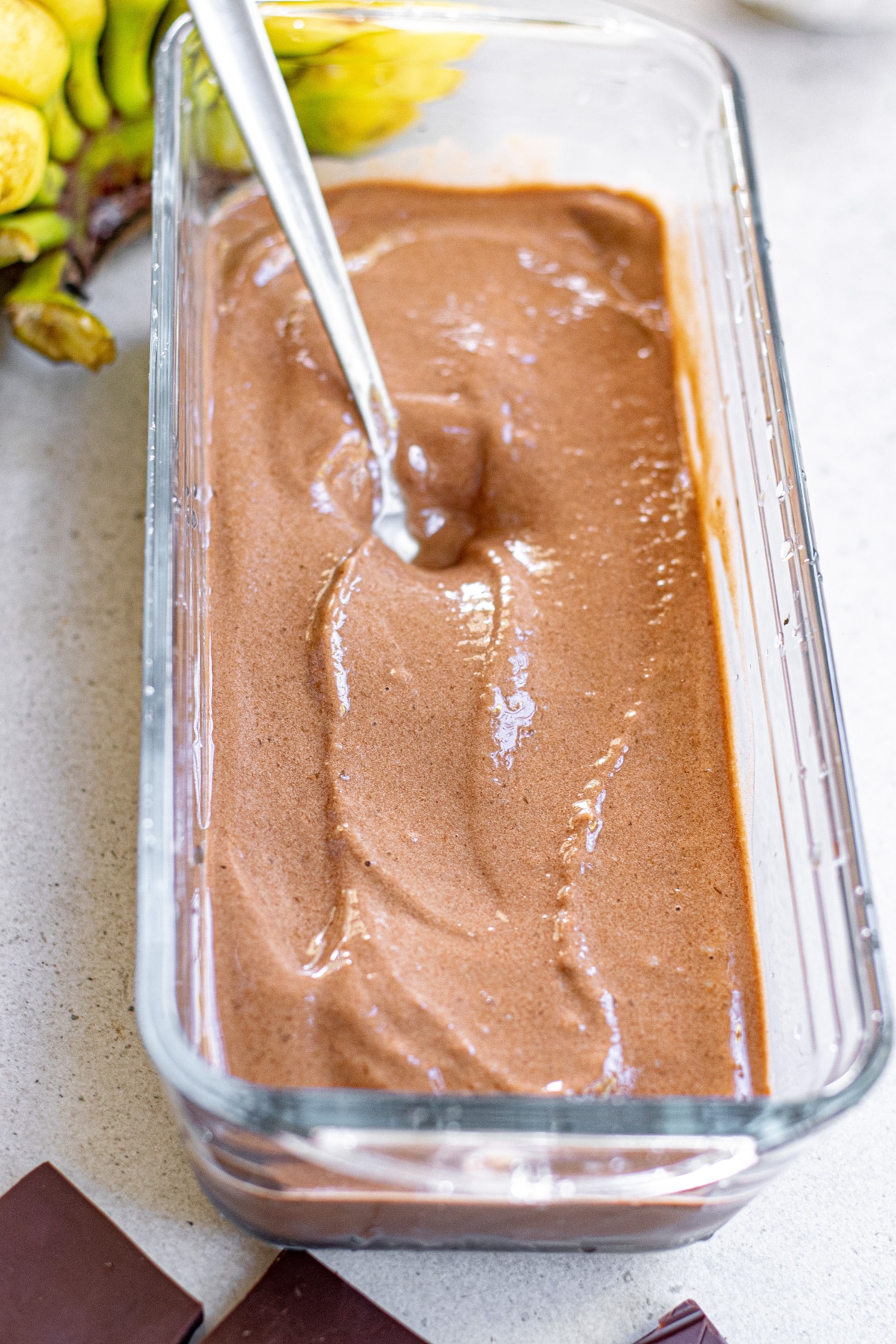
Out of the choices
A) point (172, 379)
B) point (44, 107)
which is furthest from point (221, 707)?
point (44, 107)

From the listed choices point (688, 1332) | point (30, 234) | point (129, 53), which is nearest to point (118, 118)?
point (129, 53)

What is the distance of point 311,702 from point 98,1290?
1.58 ft

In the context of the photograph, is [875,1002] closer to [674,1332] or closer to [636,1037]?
[636,1037]

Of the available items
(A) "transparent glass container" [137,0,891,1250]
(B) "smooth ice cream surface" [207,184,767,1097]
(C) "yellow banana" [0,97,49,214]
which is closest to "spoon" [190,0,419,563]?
(B) "smooth ice cream surface" [207,184,767,1097]

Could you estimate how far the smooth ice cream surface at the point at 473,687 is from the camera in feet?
3.12

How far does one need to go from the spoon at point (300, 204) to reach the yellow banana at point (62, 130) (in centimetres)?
24

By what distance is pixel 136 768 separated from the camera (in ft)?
3.89

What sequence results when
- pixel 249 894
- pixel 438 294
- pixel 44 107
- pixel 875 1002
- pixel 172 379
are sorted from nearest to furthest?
pixel 875 1002 < pixel 249 894 < pixel 172 379 < pixel 44 107 < pixel 438 294

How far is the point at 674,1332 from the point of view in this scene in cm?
96

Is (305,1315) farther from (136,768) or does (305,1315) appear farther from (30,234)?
(30,234)

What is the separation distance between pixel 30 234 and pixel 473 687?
655mm

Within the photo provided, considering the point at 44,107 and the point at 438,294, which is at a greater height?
the point at 44,107

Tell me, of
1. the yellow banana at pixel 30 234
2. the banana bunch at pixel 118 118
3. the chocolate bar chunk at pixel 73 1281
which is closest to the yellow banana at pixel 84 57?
the banana bunch at pixel 118 118

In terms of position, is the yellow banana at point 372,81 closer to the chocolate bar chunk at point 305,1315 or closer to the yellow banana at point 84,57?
the yellow banana at point 84,57
